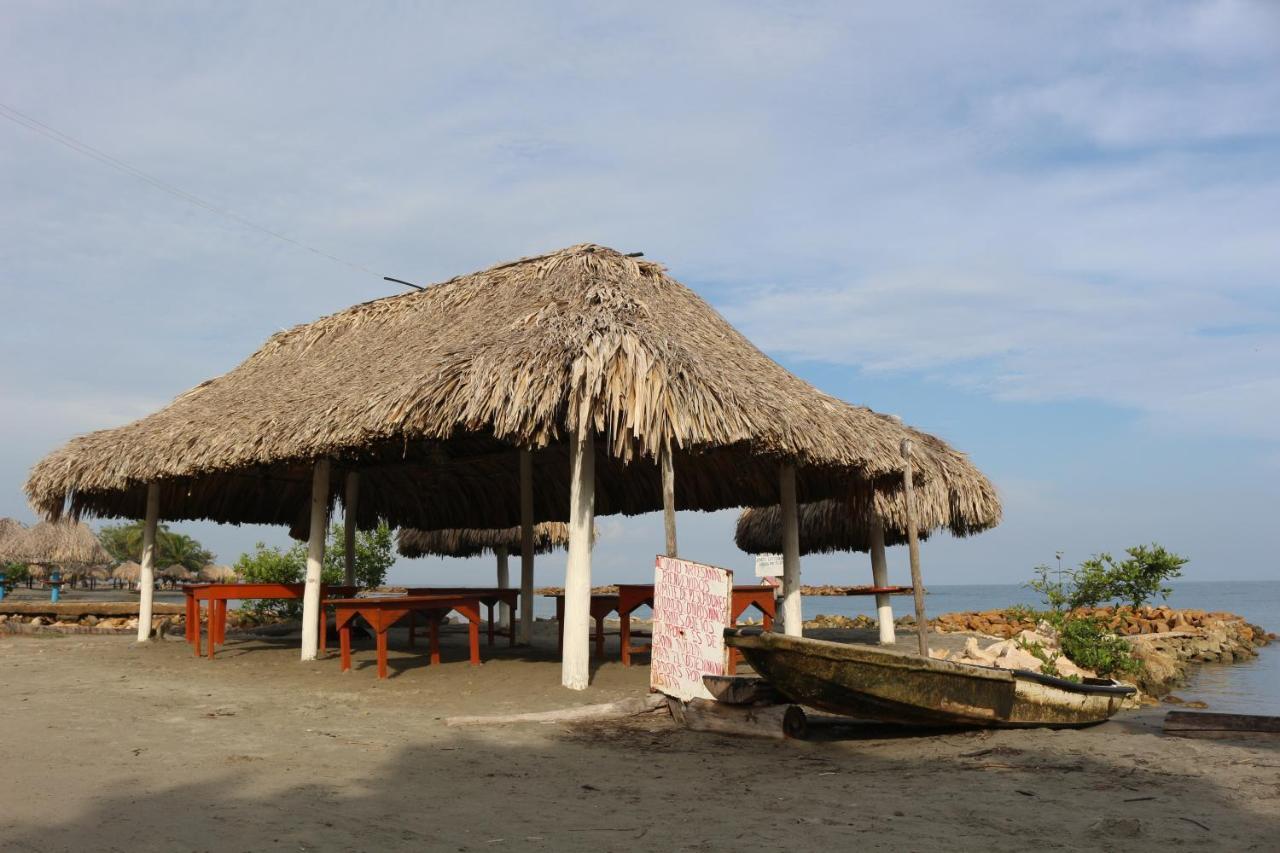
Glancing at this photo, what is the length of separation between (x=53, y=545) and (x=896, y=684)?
32911mm

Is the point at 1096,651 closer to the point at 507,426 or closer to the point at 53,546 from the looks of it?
the point at 507,426

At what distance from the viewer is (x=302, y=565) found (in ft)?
67.6

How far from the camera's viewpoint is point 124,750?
6.02m

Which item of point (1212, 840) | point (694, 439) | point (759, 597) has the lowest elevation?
point (1212, 840)

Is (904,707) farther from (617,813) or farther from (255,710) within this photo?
→ (255,710)

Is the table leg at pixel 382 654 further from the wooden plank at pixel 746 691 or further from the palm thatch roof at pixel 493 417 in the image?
the wooden plank at pixel 746 691

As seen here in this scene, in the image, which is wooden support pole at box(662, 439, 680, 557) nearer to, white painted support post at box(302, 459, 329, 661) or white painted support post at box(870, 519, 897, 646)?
white painted support post at box(302, 459, 329, 661)

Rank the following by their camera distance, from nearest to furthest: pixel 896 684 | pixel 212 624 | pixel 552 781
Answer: pixel 552 781, pixel 896 684, pixel 212 624

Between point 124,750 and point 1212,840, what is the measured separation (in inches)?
231

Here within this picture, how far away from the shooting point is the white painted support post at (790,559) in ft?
32.1

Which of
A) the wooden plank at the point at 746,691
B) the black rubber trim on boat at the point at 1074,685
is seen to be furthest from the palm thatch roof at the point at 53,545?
the black rubber trim on boat at the point at 1074,685

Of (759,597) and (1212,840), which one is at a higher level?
(759,597)

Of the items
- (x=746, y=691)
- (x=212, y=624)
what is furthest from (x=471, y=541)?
(x=746, y=691)

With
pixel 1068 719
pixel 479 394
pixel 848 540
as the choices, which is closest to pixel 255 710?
pixel 479 394
